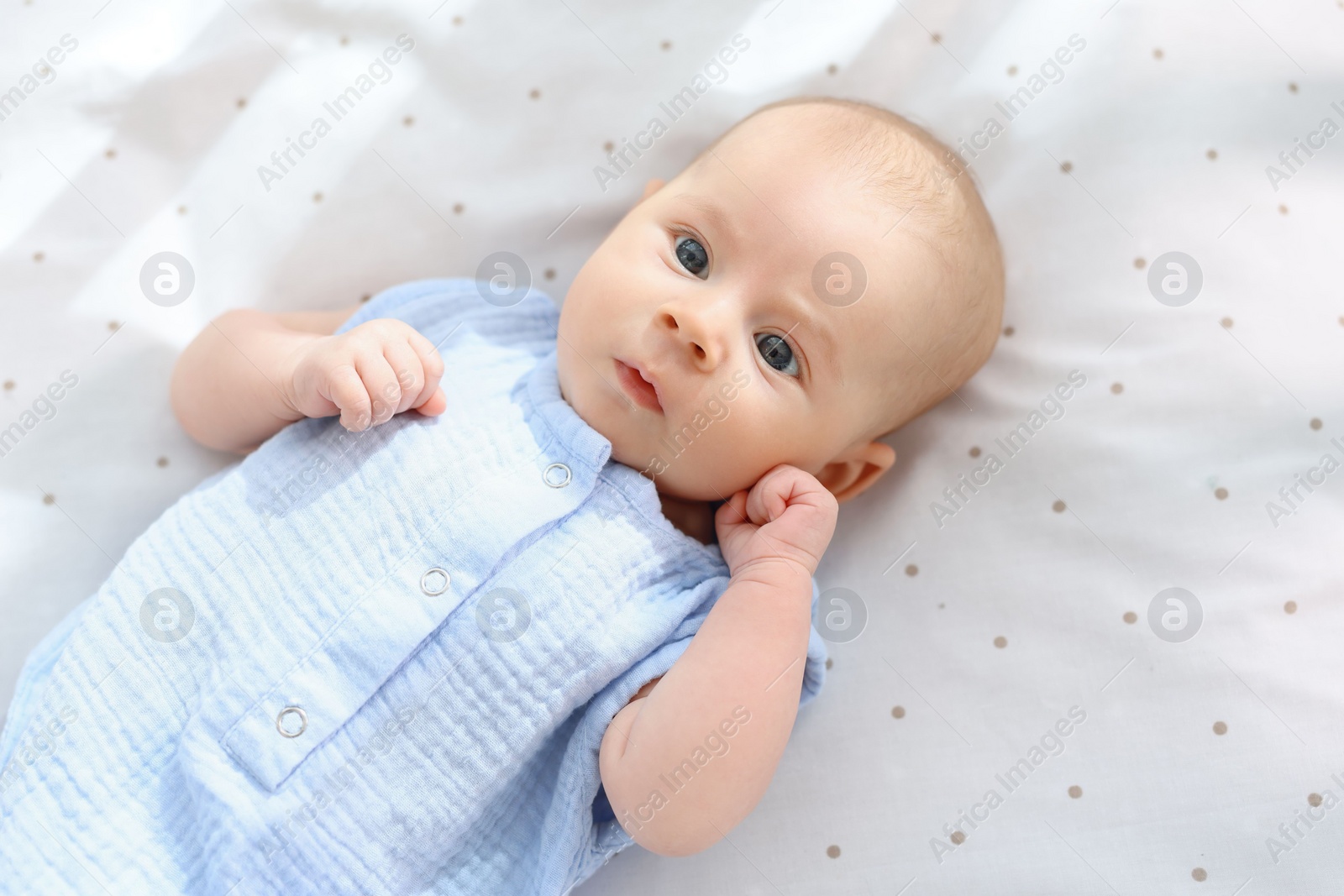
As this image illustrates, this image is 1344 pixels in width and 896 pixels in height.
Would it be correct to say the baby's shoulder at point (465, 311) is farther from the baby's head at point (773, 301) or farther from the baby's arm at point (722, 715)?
the baby's arm at point (722, 715)

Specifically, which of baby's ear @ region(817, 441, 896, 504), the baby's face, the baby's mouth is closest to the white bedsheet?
baby's ear @ region(817, 441, 896, 504)

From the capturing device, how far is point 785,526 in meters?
1.42

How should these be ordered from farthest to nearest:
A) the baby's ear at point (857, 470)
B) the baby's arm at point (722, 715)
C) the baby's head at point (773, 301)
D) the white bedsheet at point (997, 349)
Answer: the baby's ear at point (857, 470)
the white bedsheet at point (997, 349)
the baby's head at point (773, 301)
the baby's arm at point (722, 715)

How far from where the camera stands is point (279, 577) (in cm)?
138

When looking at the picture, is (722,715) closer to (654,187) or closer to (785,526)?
(785,526)

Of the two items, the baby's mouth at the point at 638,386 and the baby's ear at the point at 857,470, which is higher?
the baby's mouth at the point at 638,386

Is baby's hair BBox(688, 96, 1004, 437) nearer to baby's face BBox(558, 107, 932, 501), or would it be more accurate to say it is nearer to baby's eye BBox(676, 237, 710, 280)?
baby's face BBox(558, 107, 932, 501)


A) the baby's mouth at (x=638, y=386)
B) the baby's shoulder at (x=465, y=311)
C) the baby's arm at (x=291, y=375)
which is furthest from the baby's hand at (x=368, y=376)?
the baby's mouth at (x=638, y=386)

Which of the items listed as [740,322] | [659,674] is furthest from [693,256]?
[659,674]

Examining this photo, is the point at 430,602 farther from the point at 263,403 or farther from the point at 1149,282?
the point at 1149,282

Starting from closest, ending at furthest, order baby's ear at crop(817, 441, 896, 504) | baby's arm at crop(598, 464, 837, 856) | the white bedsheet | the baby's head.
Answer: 1. baby's arm at crop(598, 464, 837, 856)
2. the baby's head
3. the white bedsheet
4. baby's ear at crop(817, 441, 896, 504)

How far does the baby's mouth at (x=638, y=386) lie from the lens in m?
1.41

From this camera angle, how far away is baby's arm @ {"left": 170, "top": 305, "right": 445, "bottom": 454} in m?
1.39

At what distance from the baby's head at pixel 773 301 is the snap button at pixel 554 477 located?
9 cm
